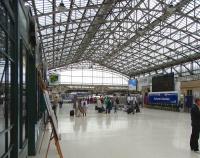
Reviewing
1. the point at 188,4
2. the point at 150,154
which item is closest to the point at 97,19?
the point at 188,4

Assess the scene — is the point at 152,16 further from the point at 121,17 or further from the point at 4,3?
the point at 4,3

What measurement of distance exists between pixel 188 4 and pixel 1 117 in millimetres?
28949

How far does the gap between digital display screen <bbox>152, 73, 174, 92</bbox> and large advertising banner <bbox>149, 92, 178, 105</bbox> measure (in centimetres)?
61

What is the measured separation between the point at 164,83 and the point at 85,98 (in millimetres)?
10211

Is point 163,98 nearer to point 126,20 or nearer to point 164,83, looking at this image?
point 164,83

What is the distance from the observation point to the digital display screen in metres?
38.6

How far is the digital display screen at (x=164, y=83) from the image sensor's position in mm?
38625

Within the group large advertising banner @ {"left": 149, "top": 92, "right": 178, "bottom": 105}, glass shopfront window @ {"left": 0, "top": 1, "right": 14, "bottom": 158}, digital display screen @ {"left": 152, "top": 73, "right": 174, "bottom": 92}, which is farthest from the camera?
digital display screen @ {"left": 152, "top": 73, "right": 174, "bottom": 92}

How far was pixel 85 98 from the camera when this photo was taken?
36.4 m

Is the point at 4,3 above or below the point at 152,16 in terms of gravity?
below

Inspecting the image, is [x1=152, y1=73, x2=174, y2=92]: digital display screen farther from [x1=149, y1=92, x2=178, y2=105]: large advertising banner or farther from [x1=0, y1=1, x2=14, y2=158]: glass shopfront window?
[x1=0, y1=1, x2=14, y2=158]: glass shopfront window

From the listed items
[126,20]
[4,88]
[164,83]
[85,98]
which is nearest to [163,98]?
[164,83]

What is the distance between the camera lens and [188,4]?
101 ft

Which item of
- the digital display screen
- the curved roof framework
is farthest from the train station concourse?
the curved roof framework
